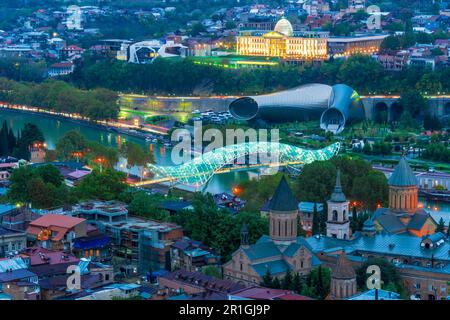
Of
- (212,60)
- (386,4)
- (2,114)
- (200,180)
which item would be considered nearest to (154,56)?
(212,60)

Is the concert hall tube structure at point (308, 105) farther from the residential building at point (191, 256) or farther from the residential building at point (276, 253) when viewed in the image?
the residential building at point (276, 253)

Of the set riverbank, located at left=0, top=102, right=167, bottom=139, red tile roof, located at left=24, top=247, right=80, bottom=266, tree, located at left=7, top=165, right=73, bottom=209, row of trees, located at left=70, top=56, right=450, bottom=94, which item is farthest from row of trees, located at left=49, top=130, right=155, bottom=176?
row of trees, located at left=70, top=56, right=450, bottom=94

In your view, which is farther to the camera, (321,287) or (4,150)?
(4,150)

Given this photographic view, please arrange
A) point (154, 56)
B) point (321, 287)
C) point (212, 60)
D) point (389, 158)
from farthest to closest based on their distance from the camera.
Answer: point (154, 56) → point (212, 60) → point (389, 158) → point (321, 287)

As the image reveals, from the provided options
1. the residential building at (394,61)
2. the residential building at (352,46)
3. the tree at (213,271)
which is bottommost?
the tree at (213,271)

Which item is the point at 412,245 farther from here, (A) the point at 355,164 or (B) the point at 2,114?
(B) the point at 2,114

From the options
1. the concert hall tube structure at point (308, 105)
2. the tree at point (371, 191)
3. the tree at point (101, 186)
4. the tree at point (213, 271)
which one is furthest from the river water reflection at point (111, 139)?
the tree at point (213, 271)
